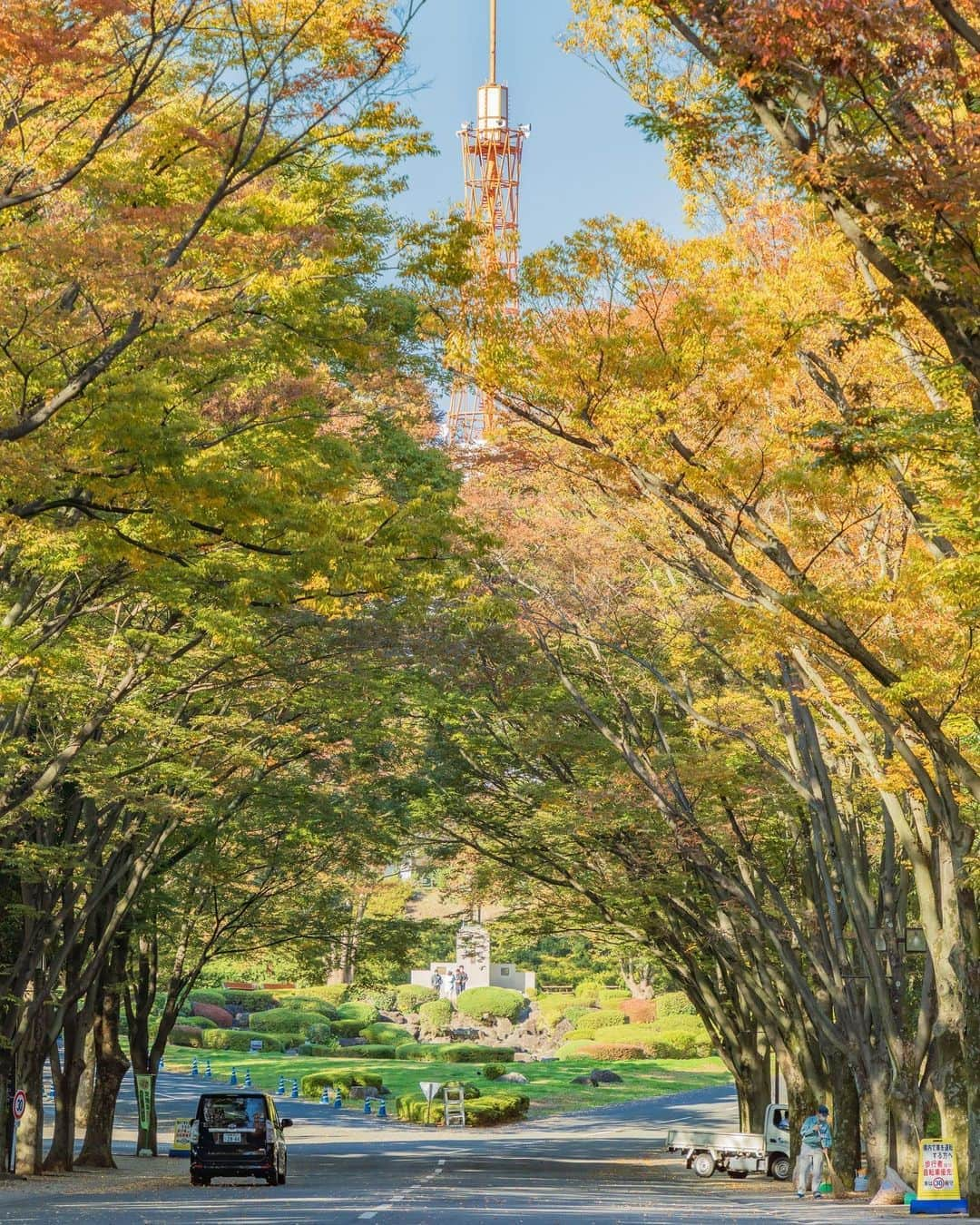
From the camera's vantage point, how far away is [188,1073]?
5403cm

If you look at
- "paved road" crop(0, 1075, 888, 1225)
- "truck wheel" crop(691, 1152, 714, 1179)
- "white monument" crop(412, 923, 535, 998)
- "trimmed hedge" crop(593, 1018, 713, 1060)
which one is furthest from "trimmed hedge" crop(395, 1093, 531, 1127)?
"white monument" crop(412, 923, 535, 998)

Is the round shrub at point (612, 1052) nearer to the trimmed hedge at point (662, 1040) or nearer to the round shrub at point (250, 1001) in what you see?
the trimmed hedge at point (662, 1040)

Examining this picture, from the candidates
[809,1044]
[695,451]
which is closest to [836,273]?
[695,451]

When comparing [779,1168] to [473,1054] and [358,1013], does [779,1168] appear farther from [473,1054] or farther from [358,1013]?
[358,1013]

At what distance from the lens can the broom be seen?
21917mm

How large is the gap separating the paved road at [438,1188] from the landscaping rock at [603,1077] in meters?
12.2

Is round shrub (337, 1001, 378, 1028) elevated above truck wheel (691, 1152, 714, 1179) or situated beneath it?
elevated above

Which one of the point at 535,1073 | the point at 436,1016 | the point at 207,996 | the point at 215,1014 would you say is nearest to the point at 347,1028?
the point at 436,1016

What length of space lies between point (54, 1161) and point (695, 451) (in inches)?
694

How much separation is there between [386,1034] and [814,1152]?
4227cm

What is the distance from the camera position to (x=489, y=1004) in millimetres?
66562

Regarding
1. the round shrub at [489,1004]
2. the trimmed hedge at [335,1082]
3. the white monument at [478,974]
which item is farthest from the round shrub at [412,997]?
the trimmed hedge at [335,1082]

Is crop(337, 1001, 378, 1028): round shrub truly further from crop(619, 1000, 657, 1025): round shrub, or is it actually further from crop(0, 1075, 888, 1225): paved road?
crop(0, 1075, 888, 1225): paved road

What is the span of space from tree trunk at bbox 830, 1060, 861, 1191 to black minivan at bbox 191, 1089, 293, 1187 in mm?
8505
